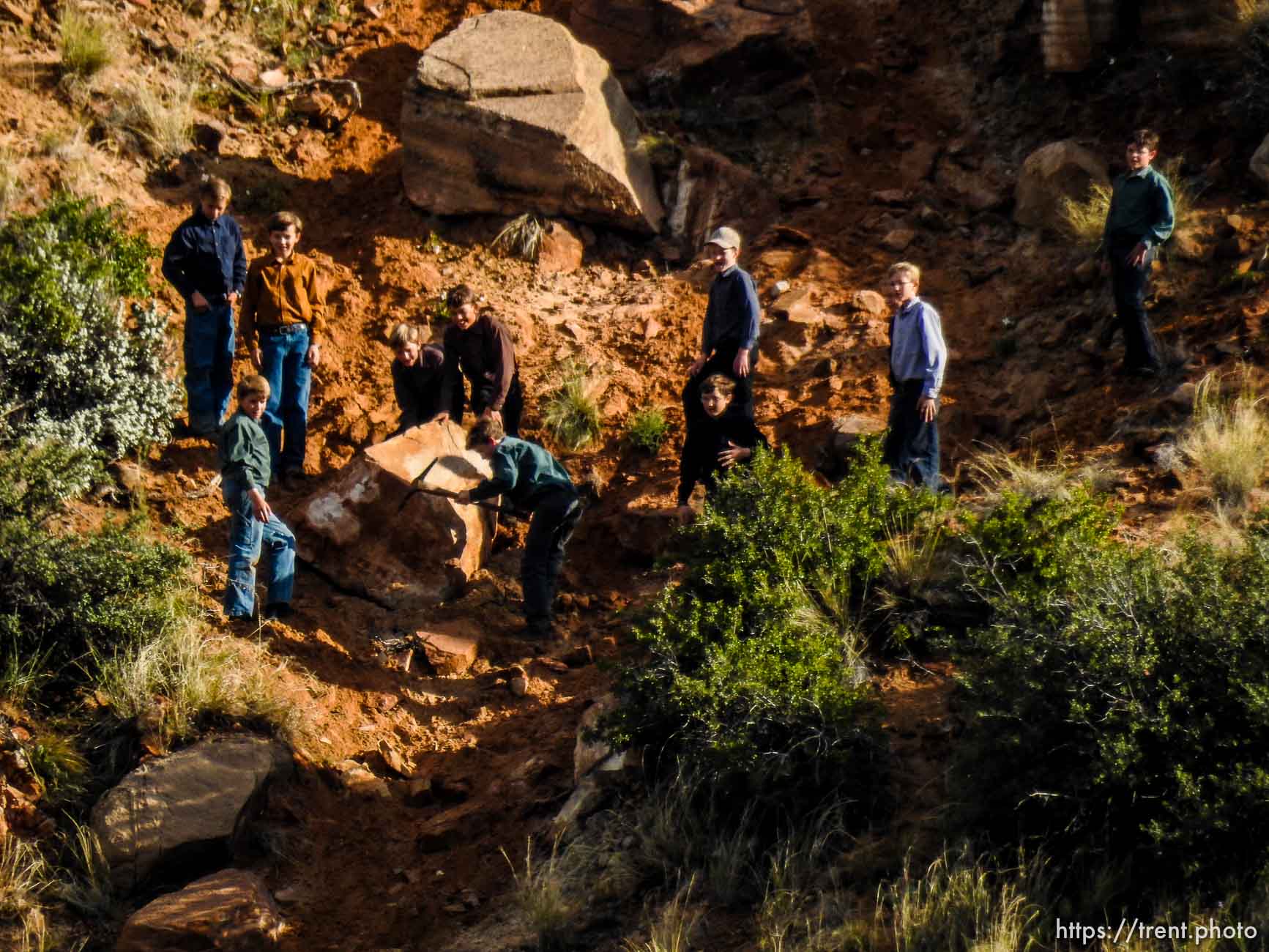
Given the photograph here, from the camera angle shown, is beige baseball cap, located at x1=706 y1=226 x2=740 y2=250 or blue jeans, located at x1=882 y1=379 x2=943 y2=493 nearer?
blue jeans, located at x1=882 y1=379 x2=943 y2=493

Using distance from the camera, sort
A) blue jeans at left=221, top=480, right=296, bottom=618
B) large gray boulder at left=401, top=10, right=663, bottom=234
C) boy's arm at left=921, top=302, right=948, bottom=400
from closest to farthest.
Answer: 1. boy's arm at left=921, top=302, right=948, bottom=400
2. blue jeans at left=221, top=480, right=296, bottom=618
3. large gray boulder at left=401, top=10, right=663, bottom=234

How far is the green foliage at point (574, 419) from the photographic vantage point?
10.0m

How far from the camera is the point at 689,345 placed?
10844 mm

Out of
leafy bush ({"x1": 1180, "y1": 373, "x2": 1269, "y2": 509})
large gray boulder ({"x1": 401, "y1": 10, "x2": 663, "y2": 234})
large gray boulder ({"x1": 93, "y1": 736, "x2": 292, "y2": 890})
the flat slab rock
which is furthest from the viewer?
large gray boulder ({"x1": 401, "y1": 10, "x2": 663, "y2": 234})

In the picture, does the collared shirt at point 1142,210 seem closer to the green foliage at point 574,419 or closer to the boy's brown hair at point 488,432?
the green foliage at point 574,419

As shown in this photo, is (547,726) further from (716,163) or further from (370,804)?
(716,163)

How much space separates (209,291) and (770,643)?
499cm

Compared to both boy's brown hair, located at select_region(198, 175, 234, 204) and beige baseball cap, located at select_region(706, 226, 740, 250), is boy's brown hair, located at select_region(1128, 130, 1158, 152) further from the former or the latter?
boy's brown hair, located at select_region(198, 175, 234, 204)

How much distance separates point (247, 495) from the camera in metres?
8.22

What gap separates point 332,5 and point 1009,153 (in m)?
6.33

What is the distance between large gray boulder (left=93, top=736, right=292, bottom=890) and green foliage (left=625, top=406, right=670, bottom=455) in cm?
344

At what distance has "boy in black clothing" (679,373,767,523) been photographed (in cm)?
853

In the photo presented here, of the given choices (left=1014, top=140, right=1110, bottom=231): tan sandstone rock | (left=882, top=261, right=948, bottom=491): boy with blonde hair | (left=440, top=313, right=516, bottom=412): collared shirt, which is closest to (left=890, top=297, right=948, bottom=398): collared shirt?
(left=882, top=261, right=948, bottom=491): boy with blonde hair

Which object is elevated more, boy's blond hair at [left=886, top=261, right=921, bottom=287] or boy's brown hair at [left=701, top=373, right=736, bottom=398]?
boy's blond hair at [left=886, top=261, right=921, bottom=287]
